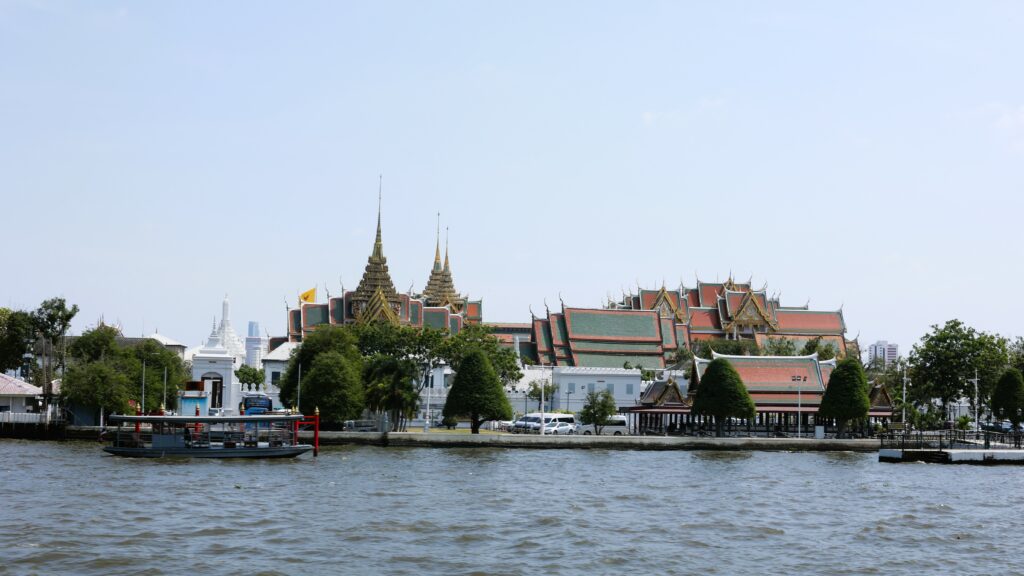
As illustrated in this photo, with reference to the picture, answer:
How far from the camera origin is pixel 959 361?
8425cm

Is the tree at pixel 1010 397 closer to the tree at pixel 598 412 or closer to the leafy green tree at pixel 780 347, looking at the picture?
the tree at pixel 598 412

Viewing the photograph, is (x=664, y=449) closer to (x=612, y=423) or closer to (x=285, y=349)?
(x=612, y=423)

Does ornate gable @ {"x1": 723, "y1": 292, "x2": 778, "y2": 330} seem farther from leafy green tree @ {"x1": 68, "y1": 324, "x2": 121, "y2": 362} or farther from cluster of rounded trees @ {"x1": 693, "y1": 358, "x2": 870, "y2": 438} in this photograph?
leafy green tree @ {"x1": 68, "y1": 324, "x2": 121, "y2": 362}

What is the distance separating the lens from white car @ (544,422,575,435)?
7125 centimetres

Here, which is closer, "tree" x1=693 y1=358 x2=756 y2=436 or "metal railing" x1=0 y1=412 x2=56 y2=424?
"metal railing" x1=0 y1=412 x2=56 y2=424

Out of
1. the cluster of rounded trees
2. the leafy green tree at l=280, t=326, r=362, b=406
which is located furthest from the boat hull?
the cluster of rounded trees

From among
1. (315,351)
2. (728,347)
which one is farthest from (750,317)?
(315,351)

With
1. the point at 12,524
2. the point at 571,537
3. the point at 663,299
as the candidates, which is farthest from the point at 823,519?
the point at 663,299

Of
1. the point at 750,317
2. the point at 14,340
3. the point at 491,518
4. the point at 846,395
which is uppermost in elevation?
the point at 750,317

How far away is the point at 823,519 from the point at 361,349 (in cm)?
5664

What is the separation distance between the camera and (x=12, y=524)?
30.0 m

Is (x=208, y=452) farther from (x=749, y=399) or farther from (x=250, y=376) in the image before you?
(x=250, y=376)

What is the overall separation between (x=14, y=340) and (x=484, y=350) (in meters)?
36.5

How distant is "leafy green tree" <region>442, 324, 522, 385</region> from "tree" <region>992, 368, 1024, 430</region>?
108 ft
